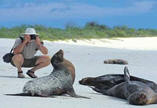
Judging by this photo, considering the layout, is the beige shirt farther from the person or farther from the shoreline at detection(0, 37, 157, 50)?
the shoreline at detection(0, 37, 157, 50)


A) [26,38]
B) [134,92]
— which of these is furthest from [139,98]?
[26,38]

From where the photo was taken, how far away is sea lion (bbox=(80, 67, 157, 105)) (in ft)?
23.5

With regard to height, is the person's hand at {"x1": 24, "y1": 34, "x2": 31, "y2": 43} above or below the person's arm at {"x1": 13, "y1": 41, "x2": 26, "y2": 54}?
above

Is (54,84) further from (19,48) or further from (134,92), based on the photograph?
(19,48)

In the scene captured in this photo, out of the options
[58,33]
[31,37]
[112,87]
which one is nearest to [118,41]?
[58,33]

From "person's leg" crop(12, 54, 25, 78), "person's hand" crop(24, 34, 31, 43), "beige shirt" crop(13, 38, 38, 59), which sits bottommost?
"person's leg" crop(12, 54, 25, 78)

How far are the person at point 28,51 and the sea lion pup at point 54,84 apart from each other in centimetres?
279

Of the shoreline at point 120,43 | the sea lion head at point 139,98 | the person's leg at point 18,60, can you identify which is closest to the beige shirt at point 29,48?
the person's leg at point 18,60

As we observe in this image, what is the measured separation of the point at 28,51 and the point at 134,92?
13.7 ft

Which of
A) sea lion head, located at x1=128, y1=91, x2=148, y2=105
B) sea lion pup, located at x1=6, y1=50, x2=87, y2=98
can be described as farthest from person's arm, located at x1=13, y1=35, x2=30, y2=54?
sea lion head, located at x1=128, y1=91, x2=148, y2=105

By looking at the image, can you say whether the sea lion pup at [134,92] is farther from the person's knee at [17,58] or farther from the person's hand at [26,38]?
the person's knee at [17,58]

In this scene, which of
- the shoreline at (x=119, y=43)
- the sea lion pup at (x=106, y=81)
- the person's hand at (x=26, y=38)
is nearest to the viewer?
the sea lion pup at (x=106, y=81)

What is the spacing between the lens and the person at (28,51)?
10.9 m

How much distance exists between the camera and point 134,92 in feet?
24.1
